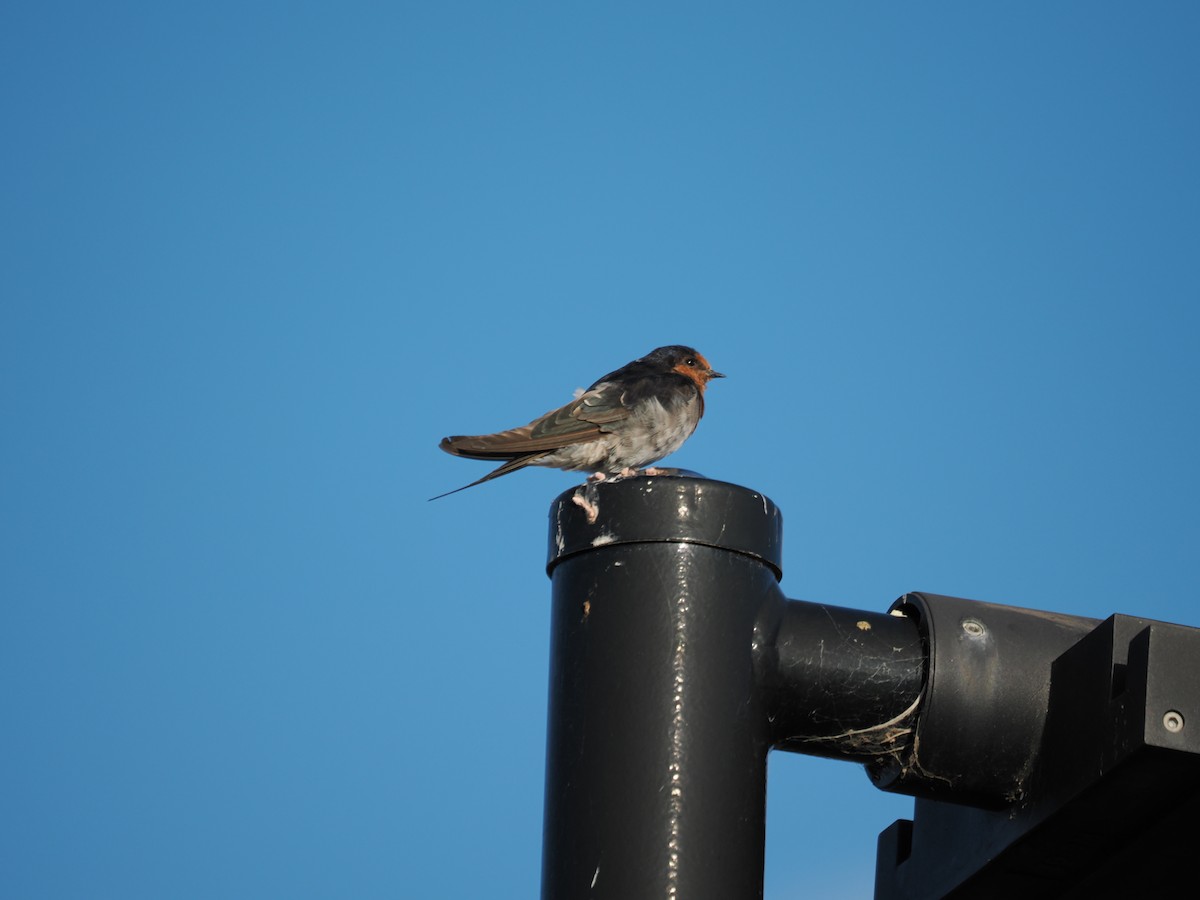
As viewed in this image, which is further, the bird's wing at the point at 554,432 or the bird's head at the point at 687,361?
the bird's head at the point at 687,361

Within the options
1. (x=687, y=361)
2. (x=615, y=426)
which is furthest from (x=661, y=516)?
(x=687, y=361)

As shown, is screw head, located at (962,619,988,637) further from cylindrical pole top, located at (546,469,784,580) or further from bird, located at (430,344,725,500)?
bird, located at (430,344,725,500)

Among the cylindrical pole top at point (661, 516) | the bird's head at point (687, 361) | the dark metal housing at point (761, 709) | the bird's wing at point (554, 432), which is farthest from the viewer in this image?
the bird's head at point (687, 361)

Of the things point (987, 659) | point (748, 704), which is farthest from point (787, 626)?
point (987, 659)

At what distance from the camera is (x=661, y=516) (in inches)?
88.0

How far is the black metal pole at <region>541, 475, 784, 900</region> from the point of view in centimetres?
201

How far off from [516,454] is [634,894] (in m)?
3.64

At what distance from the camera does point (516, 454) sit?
554 cm

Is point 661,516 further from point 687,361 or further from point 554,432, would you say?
point 687,361

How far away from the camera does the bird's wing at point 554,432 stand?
5246mm

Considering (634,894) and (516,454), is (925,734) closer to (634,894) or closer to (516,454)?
(634,894)

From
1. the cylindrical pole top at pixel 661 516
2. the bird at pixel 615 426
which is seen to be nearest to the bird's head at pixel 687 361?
the bird at pixel 615 426

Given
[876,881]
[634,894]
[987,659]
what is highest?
[987,659]

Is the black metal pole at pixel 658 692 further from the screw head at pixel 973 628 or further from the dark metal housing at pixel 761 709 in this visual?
the screw head at pixel 973 628
